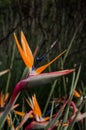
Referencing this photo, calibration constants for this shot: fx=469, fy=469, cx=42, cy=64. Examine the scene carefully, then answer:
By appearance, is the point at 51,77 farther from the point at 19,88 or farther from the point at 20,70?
the point at 20,70

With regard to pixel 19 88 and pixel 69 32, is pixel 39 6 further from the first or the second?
pixel 19 88

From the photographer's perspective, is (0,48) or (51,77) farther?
(0,48)

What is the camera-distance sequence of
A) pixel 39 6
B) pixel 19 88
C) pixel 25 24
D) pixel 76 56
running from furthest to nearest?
1. pixel 39 6
2. pixel 25 24
3. pixel 76 56
4. pixel 19 88

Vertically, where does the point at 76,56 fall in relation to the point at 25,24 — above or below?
below

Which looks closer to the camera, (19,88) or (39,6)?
(19,88)

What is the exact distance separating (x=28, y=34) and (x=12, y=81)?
0.91 meters

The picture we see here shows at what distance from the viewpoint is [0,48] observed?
13.1 ft

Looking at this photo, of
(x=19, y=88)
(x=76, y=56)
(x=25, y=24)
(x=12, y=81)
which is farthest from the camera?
(x=25, y=24)

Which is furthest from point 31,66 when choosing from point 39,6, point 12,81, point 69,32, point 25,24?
point 39,6

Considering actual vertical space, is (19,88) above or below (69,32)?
above

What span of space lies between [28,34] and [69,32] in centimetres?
43

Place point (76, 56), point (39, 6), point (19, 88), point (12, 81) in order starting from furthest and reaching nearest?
1. point (39, 6)
2. point (76, 56)
3. point (12, 81)
4. point (19, 88)

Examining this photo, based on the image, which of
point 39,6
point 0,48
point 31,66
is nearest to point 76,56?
point 0,48

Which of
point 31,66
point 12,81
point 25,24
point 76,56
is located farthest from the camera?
point 25,24
